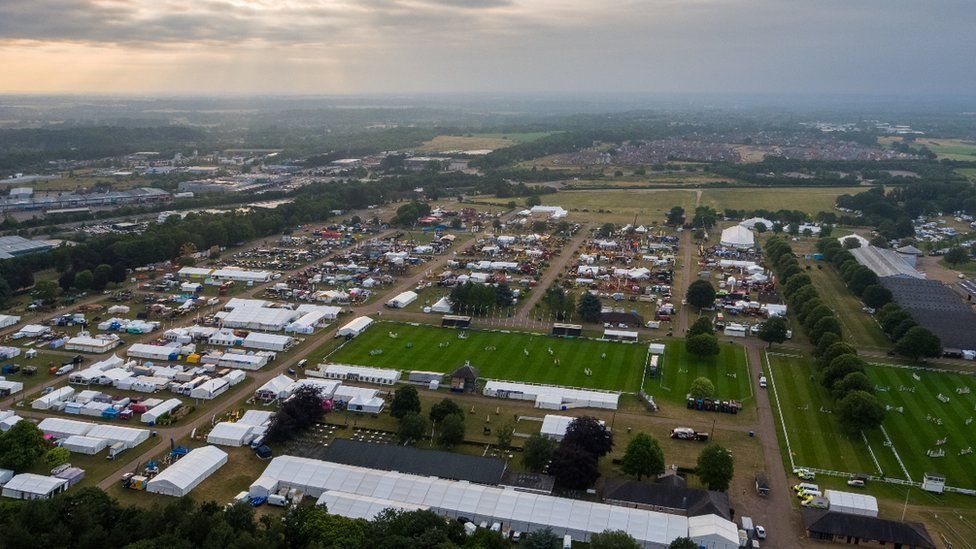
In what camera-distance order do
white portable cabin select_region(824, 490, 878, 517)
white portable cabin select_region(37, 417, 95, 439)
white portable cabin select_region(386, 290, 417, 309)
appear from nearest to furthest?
white portable cabin select_region(824, 490, 878, 517) → white portable cabin select_region(37, 417, 95, 439) → white portable cabin select_region(386, 290, 417, 309)

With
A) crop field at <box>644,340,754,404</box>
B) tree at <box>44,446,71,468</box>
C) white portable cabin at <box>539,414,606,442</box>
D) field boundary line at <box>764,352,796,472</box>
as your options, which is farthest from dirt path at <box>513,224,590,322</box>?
tree at <box>44,446,71,468</box>

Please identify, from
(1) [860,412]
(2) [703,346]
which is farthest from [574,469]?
(2) [703,346]

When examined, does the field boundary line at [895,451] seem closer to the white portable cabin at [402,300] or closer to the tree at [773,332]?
the tree at [773,332]

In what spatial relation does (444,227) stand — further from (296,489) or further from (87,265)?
(296,489)

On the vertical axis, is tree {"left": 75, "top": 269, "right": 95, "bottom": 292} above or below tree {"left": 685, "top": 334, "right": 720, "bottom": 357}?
above

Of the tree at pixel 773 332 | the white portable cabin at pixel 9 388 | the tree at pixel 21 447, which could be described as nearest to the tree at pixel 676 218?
the tree at pixel 773 332

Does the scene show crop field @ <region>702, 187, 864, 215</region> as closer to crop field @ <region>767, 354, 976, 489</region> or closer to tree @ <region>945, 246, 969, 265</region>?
tree @ <region>945, 246, 969, 265</region>

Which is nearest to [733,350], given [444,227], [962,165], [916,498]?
[916,498]

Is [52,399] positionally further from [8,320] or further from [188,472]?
[8,320]

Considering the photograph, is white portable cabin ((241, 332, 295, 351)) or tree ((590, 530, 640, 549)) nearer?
tree ((590, 530, 640, 549))
